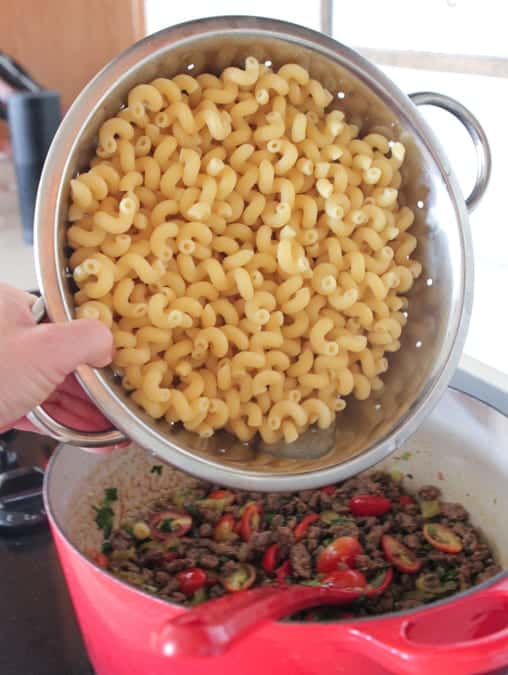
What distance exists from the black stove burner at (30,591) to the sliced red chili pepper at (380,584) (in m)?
0.22

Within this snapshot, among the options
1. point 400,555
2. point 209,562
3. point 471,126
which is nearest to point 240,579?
point 209,562

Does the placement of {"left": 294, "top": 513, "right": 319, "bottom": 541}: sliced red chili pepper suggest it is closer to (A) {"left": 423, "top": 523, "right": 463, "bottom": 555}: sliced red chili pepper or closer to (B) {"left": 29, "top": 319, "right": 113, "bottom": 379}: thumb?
(A) {"left": 423, "top": 523, "right": 463, "bottom": 555}: sliced red chili pepper

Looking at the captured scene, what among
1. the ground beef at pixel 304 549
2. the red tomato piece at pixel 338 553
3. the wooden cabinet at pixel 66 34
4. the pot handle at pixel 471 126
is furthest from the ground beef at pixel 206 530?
the wooden cabinet at pixel 66 34

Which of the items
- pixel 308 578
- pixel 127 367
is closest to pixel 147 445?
pixel 127 367

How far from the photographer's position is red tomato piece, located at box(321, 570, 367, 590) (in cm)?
62

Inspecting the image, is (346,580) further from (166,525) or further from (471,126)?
(471,126)

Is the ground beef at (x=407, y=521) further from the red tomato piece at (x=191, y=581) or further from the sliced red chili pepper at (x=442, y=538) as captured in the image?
the red tomato piece at (x=191, y=581)

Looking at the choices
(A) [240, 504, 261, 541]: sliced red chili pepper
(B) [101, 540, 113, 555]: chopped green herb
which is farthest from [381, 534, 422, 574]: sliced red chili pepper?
(B) [101, 540, 113, 555]: chopped green herb

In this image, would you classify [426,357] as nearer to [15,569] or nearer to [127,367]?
[127,367]

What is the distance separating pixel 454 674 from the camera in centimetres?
43

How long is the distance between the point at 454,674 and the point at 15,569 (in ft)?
1.36

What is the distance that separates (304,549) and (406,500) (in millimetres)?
143

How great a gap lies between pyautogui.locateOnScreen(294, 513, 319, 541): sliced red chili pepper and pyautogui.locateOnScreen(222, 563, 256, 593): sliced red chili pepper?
2.1 inches

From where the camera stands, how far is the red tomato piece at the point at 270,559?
0.66m
